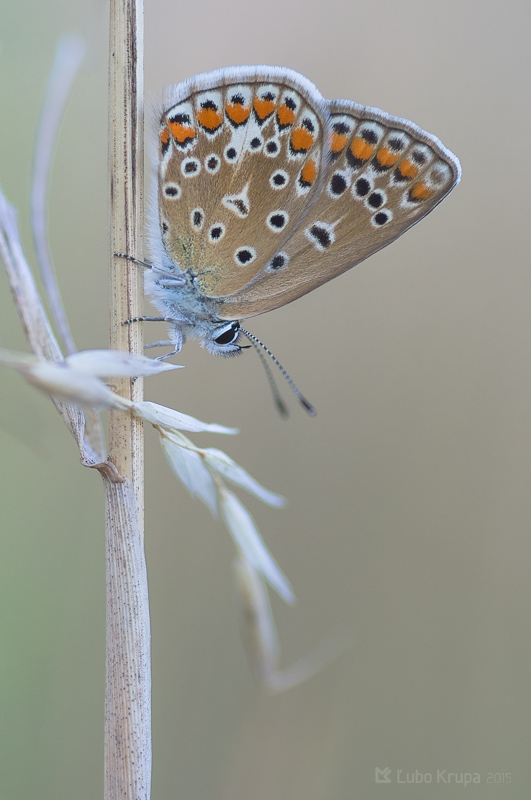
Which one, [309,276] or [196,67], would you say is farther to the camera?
[196,67]

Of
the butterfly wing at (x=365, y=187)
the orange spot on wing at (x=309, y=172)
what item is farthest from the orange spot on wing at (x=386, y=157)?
the orange spot on wing at (x=309, y=172)

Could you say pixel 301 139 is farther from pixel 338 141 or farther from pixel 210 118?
pixel 210 118

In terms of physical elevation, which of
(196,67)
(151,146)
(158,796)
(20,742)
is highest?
(196,67)

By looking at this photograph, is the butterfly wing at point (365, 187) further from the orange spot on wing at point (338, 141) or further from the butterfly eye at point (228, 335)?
the butterfly eye at point (228, 335)

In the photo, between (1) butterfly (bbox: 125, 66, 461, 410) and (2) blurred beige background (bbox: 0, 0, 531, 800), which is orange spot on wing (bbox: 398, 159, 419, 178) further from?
(2) blurred beige background (bbox: 0, 0, 531, 800)

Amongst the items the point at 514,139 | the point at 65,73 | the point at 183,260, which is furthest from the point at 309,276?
the point at 514,139

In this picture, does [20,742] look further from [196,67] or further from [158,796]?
[196,67]

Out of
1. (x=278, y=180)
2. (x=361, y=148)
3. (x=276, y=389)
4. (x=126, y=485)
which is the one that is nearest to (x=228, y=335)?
(x=276, y=389)
